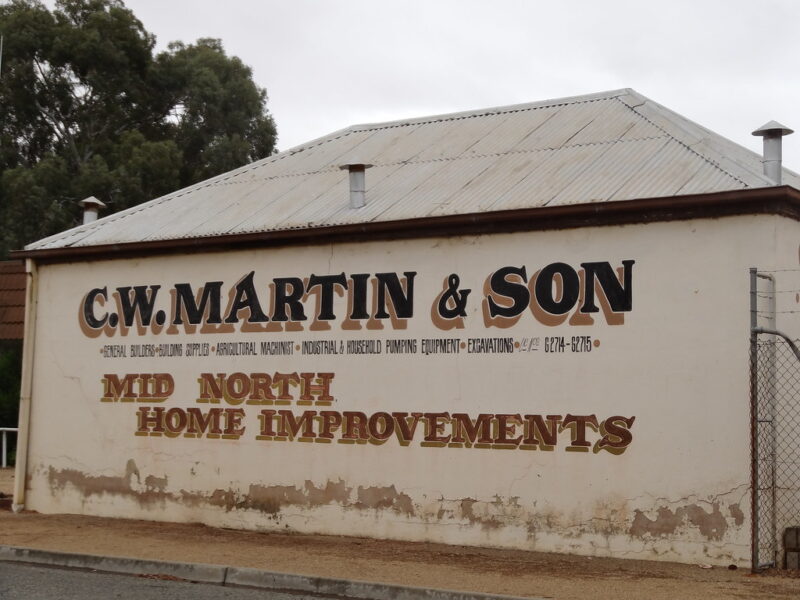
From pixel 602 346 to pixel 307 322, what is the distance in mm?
3832

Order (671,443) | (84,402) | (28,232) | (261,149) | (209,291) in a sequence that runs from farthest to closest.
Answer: (261,149) < (28,232) < (84,402) < (209,291) < (671,443)

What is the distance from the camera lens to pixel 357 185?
13836mm

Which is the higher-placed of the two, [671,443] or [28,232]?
[28,232]

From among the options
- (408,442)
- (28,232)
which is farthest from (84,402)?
(28,232)

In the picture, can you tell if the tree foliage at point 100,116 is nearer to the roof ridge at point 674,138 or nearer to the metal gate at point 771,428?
the roof ridge at point 674,138

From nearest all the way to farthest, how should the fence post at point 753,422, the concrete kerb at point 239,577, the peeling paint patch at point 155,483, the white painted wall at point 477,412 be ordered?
the concrete kerb at point 239,577 → the fence post at point 753,422 → the white painted wall at point 477,412 → the peeling paint patch at point 155,483

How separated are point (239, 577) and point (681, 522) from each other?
4.33 metres

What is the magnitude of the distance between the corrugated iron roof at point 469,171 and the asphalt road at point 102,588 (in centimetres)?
483

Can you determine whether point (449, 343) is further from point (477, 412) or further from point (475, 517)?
point (475, 517)

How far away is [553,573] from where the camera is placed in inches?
407

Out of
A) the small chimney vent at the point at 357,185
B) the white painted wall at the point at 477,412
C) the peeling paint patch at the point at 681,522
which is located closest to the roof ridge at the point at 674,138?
the white painted wall at the point at 477,412

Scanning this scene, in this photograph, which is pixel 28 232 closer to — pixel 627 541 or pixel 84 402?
pixel 84 402

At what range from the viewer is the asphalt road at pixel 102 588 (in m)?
9.42

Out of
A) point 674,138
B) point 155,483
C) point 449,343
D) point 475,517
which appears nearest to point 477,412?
point 449,343
